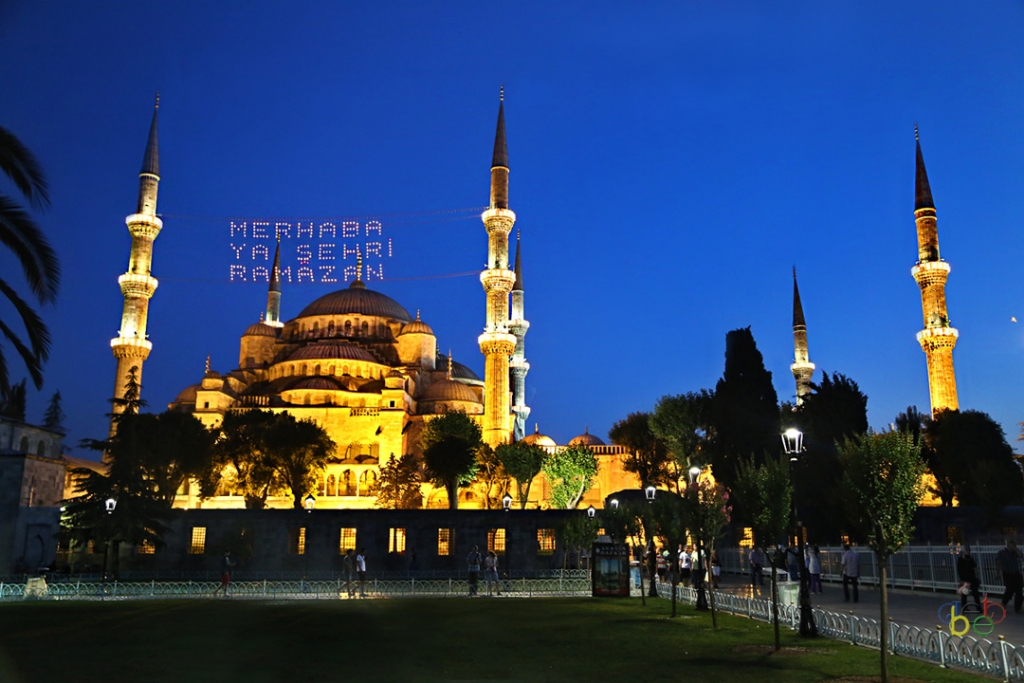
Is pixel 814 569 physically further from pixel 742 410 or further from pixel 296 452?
pixel 296 452

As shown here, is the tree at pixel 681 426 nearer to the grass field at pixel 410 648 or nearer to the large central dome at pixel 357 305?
the grass field at pixel 410 648

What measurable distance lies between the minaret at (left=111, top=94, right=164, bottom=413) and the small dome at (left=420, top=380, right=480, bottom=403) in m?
17.5

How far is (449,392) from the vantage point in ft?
182

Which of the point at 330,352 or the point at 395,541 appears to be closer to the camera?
the point at 395,541

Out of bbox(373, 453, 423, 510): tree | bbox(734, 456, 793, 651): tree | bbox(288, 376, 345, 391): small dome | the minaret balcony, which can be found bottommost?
bbox(734, 456, 793, 651): tree

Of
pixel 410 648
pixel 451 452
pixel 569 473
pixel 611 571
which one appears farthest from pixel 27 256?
pixel 569 473

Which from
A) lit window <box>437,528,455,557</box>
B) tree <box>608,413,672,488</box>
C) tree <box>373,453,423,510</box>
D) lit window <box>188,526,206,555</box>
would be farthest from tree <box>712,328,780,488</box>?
lit window <box>188,526,206,555</box>

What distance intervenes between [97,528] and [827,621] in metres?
21.8

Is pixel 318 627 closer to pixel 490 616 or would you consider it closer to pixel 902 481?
pixel 490 616

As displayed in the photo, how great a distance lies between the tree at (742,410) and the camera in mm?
37656

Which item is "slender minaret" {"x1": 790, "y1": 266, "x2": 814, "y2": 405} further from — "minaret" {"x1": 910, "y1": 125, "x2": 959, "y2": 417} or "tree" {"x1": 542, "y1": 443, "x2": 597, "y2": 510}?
"tree" {"x1": 542, "y1": 443, "x2": 597, "y2": 510}

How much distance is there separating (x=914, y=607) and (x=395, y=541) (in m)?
21.6

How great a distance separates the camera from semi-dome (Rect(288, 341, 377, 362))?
181 feet

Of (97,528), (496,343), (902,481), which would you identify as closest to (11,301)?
(902,481)
